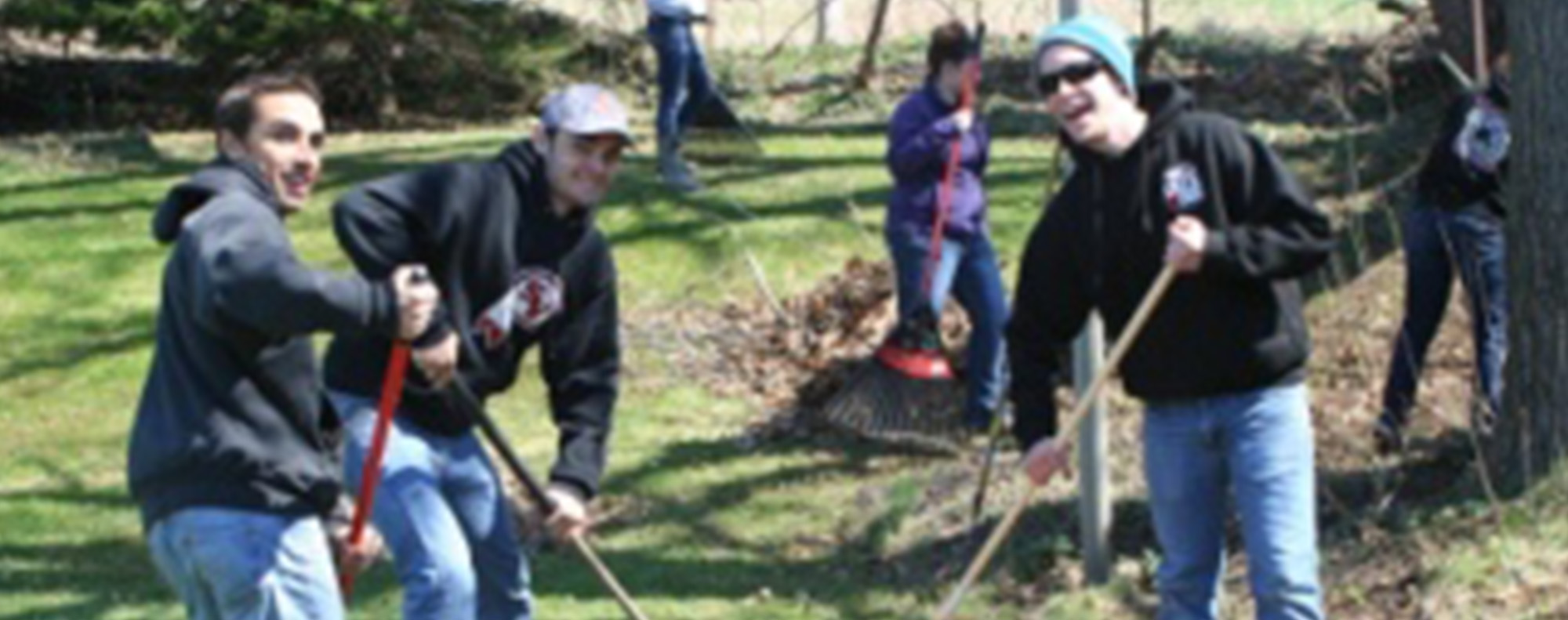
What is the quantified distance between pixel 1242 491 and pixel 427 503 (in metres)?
1.72

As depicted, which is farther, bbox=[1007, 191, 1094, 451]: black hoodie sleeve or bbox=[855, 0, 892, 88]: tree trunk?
bbox=[855, 0, 892, 88]: tree trunk

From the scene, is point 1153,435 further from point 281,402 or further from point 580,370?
point 281,402

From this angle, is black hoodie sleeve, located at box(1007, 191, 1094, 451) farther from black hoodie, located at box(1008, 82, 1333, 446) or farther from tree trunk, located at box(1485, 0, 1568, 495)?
tree trunk, located at box(1485, 0, 1568, 495)

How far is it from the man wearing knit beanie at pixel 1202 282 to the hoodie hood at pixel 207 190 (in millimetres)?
1668

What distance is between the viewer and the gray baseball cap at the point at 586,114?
5168 mm

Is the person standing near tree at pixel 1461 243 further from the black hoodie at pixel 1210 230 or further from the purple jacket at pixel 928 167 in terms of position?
the black hoodie at pixel 1210 230

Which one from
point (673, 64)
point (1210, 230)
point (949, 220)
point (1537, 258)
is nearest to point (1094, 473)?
point (1537, 258)

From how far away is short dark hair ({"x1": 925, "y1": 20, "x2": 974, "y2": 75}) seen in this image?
9.03m

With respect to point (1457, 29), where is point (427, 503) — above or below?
below

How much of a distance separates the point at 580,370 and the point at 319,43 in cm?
1164

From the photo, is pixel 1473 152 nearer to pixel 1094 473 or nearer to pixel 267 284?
pixel 1094 473

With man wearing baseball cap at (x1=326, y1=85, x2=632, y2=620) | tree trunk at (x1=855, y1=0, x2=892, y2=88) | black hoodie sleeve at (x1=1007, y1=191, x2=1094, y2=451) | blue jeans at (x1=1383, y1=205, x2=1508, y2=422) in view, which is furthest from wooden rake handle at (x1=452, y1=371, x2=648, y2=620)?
tree trunk at (x1=855, y1=0, x2=892, y2=88)

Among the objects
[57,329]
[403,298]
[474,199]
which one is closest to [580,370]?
[474,199]

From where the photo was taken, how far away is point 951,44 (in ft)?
29.8
